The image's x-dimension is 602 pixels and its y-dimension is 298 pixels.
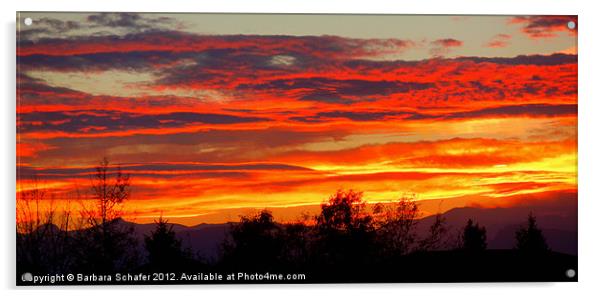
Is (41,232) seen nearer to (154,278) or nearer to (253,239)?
(154,278)

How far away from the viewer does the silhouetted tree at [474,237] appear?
895 centimetres

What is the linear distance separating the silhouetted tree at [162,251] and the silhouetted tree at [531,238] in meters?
2.80

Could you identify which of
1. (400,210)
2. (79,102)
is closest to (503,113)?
(400,210)

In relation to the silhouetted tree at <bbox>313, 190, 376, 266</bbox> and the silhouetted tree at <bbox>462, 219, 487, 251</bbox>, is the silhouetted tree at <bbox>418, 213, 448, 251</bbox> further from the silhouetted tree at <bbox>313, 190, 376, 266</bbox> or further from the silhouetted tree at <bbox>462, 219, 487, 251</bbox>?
the silhouetted tree at <bbox>313, 190, 376, 266</bbox>

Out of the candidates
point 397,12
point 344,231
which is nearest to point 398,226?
point 344,231

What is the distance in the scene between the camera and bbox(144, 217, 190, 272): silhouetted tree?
8.77m

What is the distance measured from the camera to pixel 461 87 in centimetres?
897

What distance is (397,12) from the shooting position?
29.2 ft

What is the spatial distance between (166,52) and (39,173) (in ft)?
4.73

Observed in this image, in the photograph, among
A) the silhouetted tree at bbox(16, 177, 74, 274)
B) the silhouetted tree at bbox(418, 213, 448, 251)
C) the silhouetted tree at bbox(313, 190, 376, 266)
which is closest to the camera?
the silhouetted tree at bbox(16, 177, 74, 274)

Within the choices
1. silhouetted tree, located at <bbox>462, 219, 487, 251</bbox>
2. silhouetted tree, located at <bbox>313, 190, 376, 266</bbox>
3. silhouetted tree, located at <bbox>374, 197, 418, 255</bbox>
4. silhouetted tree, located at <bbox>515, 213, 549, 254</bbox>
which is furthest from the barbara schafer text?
silhouetted tree, located at <bbox>515, 213, 549, 254</bbox>

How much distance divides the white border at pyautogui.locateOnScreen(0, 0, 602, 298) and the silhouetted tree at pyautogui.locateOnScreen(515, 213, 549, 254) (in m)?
0.30

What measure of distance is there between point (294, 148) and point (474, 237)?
5.59ft

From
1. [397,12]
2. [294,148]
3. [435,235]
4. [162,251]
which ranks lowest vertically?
[162,251]
